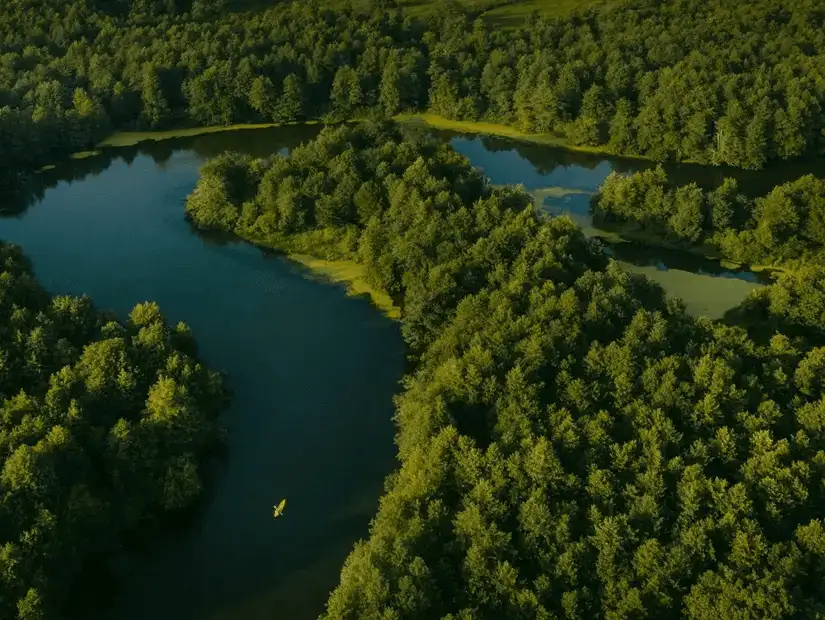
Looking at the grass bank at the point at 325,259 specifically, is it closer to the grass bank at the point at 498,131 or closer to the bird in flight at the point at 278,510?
the bird in flight at the point at 278,510

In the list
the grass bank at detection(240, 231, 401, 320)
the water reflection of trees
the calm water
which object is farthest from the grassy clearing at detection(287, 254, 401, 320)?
the water reflection of trees

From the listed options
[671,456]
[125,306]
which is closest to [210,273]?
[125,306]

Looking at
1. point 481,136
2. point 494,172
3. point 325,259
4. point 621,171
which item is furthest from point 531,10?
point 325,259

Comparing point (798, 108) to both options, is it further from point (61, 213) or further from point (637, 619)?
point (61, 213)

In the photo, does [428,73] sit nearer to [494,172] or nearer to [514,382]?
[494,172]

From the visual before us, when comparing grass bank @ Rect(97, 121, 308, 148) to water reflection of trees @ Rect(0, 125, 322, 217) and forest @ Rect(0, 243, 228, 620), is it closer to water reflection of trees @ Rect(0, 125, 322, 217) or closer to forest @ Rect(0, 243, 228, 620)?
water reflection of trees @ Rect(0, 125, 322, 217)

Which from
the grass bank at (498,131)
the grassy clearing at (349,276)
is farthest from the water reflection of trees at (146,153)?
the grassy clearing at (349,276)
